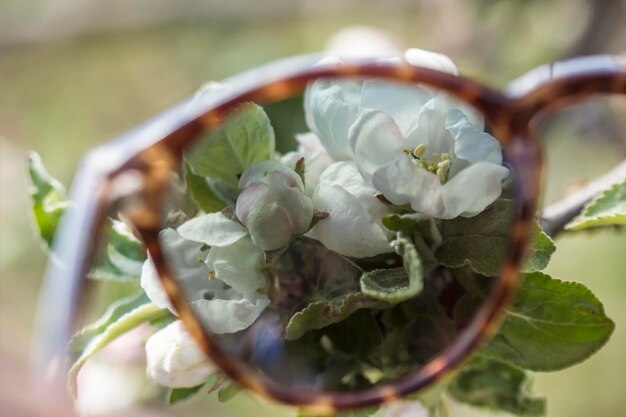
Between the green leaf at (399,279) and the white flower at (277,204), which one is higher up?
the white flower at (277,204)

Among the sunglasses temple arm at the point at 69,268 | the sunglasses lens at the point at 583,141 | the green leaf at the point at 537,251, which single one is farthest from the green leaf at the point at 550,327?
the sunglasses lens at the point at 583,141

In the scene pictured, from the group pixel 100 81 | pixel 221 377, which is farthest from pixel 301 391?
pixel 100 81

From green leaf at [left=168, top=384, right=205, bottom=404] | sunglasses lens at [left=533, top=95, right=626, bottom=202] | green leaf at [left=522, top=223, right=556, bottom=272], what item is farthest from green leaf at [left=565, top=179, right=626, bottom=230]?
sunglasses lens at [left=533, top=95, right=626, bottom=202]

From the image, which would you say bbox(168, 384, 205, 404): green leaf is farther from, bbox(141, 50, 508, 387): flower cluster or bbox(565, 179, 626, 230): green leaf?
bbox(565, 179, 626, 230): green leaf

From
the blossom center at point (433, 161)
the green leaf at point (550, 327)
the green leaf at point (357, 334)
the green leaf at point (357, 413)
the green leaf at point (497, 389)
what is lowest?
the green leaf at point (497, 389)

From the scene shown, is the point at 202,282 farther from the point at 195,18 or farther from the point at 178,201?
the point at 195,18

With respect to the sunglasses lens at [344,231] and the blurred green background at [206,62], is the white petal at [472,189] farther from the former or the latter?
the blurred green background at [206,62]
